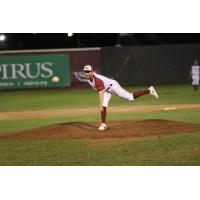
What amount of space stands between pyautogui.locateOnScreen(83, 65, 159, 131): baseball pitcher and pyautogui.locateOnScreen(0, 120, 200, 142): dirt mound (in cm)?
15

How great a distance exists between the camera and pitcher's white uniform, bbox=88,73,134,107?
7266 millimetres

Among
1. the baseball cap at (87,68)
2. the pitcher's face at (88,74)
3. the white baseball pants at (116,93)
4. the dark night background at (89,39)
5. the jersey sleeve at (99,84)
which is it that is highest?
the dark night background at (89,39)

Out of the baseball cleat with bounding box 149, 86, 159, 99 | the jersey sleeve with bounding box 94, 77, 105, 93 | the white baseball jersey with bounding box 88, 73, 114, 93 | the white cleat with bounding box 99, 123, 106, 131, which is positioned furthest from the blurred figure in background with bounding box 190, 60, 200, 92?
the white cleat with bounding box 99, 123, 106, 131

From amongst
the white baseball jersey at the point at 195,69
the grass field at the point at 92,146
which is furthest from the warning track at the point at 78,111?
the white baseball jersey at the point at 195,69

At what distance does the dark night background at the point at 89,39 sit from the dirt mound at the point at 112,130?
1.18 meters

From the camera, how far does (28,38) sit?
760 centimetres

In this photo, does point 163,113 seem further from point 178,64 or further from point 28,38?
point 28,38

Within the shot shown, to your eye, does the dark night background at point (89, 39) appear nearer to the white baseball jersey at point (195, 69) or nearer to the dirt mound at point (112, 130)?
the white baseball jersey at point (195, 69)

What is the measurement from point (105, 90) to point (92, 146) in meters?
0.79

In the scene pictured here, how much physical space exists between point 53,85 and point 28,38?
92 centimetres

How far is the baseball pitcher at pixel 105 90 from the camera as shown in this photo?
7215mm
